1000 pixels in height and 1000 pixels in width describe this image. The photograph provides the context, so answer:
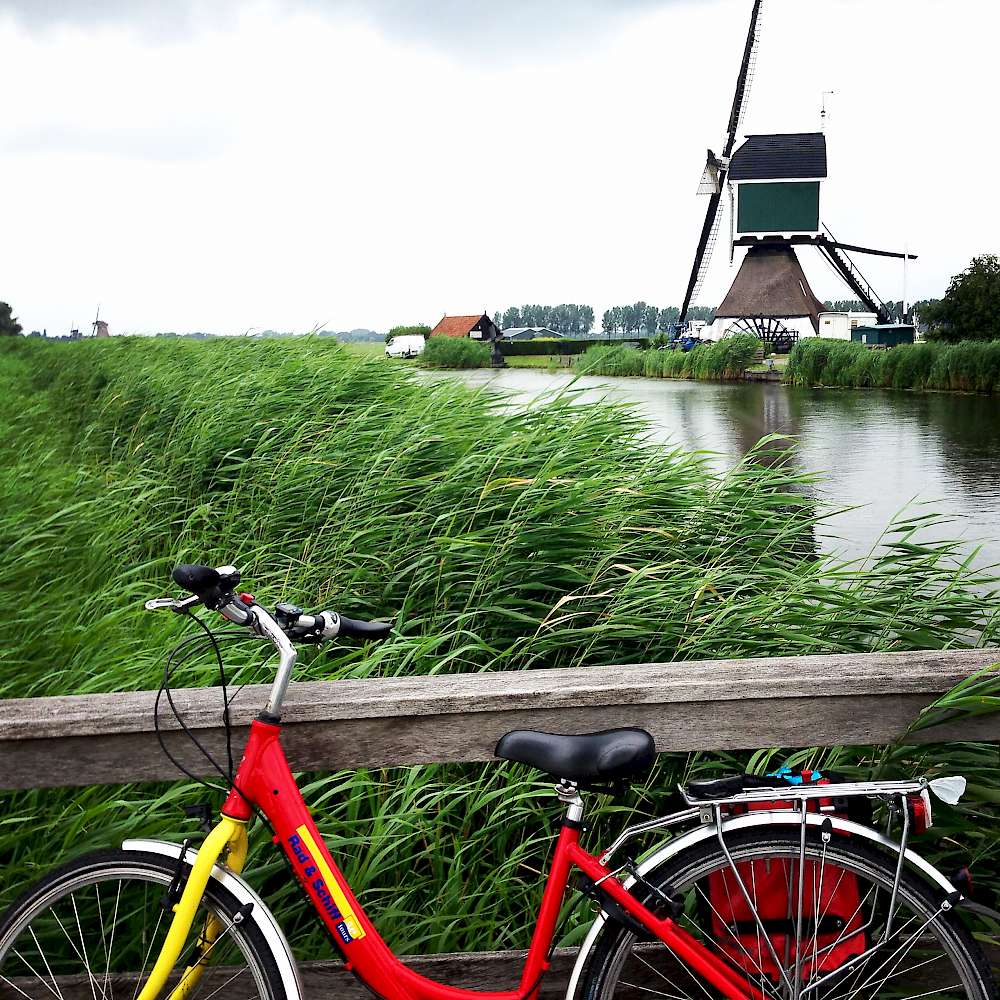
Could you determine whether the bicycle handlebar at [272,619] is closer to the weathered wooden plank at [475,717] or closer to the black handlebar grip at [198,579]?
the black handlebar grip at [198,579]

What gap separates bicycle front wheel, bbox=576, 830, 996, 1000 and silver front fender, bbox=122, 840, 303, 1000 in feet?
1.41

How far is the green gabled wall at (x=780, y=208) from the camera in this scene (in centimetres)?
3619

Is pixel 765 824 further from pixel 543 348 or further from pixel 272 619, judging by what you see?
pixel 543 348

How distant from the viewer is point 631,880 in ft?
4.86

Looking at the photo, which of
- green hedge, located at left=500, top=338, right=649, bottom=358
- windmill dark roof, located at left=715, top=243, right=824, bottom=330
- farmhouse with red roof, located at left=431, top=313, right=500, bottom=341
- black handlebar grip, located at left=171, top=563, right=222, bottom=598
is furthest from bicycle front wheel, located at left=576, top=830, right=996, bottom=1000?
farmhouse with red roof, located at left=431, top=313, right=500, bottom=341

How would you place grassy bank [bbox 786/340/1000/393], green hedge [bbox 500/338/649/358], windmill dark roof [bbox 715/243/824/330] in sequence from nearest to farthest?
1. grassy bank [bbox 786/340/1000/393]
2. windmill dark roof [bbox 715/243/824/330]
3. green hedge [bbox 500/338/649/358]

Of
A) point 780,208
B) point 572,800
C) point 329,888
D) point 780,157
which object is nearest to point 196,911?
point 329,888

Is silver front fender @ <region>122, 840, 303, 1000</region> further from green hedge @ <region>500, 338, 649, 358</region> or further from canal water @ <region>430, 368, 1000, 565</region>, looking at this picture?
green hedge @ <region>500, 338, 649, 358</region>

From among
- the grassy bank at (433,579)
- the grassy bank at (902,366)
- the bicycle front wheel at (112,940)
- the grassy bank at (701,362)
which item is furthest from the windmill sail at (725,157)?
the bicycle front wheel at (112,940)

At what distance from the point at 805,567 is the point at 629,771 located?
8.65 feet

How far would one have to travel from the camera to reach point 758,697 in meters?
1.67

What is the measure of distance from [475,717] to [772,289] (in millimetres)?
36060

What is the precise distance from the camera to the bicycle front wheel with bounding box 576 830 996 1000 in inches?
59.1

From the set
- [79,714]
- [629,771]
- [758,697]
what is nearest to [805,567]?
[758,697]
